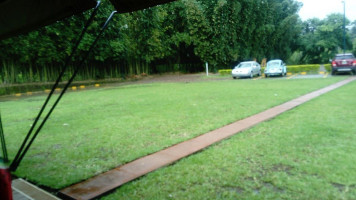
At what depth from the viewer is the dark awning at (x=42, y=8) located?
2.45 metres

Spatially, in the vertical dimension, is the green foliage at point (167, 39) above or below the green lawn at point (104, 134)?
above

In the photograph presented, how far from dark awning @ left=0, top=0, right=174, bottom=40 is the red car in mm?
19987

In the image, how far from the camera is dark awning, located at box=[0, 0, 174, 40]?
8.03 ft

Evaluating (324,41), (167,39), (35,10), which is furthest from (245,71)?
(324,41)

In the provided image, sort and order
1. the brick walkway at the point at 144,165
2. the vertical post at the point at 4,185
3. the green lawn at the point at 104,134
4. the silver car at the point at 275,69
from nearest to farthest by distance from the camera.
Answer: the vertical post at the point at 4,185 → the brick walkway at the point at 144,165 → the green lawn at the point at 104,134 → the silver car at the point at 275,69

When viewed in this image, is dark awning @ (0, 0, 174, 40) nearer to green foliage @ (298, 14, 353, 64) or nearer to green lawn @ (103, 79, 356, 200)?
green lawn @ (103, 79, 356, 200)

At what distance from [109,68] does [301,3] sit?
100ft

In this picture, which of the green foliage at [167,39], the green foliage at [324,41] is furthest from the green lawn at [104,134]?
the green foliage at [324,41]

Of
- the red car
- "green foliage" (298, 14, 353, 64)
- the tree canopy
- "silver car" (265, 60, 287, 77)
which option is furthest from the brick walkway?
"green foliage" (298, 14, 353, 64)

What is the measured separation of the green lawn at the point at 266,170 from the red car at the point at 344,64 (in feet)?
52.0

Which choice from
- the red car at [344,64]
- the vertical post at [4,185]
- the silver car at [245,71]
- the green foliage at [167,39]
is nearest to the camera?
the vertical post at [4,185]

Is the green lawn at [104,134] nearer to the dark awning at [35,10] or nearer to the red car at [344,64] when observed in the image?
the dark awning at [35,10]

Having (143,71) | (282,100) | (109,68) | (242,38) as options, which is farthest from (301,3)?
(282,100)

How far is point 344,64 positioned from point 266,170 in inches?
736
